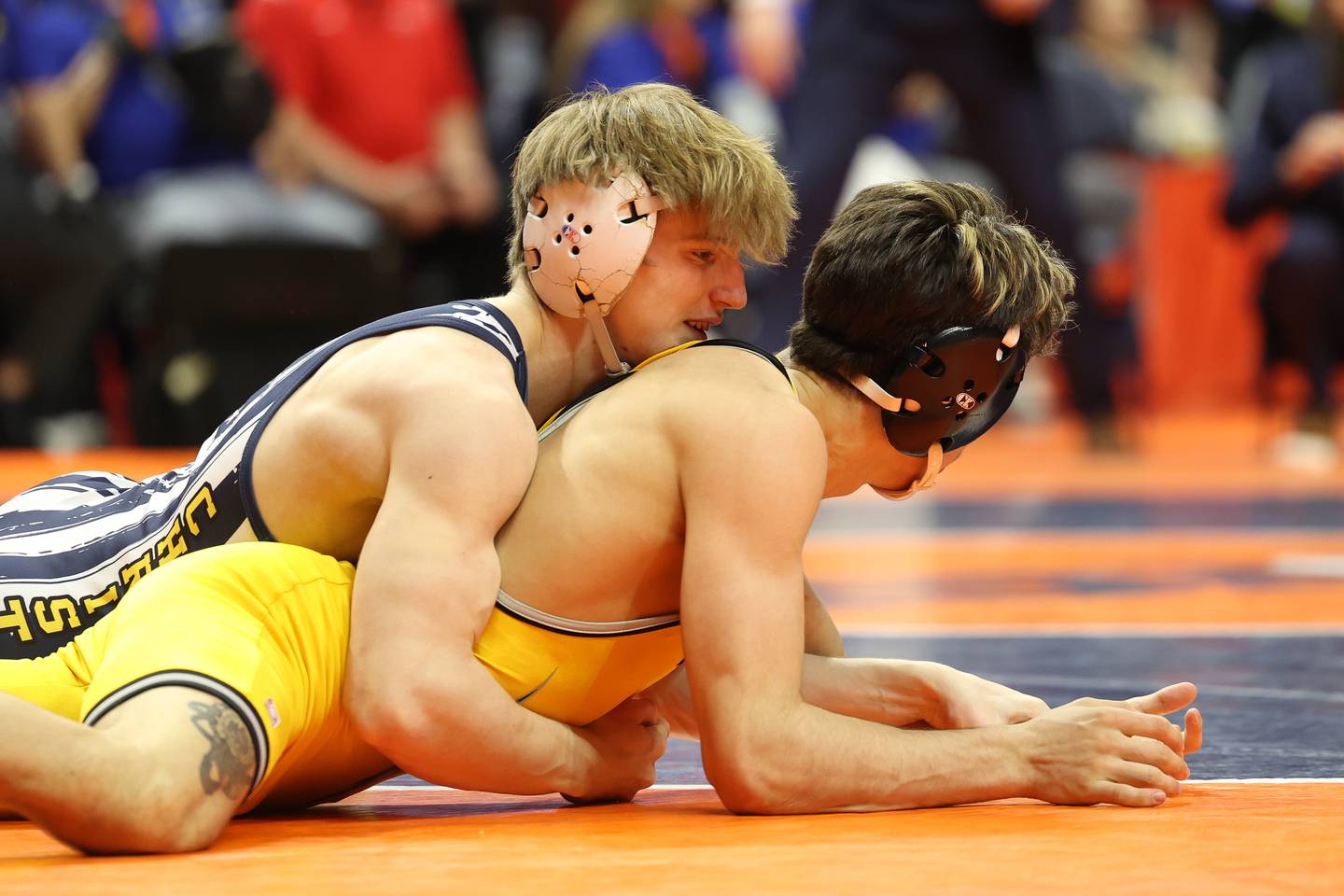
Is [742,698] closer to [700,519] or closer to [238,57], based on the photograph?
[700,519]

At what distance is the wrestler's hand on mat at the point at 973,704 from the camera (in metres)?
2.88

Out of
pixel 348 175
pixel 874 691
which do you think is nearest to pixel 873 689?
pixel 874 691

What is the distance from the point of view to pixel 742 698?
99.7 inches

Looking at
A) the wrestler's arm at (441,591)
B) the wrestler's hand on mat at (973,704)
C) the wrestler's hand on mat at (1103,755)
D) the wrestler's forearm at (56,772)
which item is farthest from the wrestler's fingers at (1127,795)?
the wrestler's forearm at (56,772)

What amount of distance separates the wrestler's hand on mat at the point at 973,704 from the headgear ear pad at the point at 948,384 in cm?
36

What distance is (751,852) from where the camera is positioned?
235 centimetres

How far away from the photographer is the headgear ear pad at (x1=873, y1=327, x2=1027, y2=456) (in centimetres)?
272

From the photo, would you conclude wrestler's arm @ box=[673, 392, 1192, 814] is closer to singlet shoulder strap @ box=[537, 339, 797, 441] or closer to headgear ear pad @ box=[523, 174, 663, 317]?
singlet shoulder strap @ box=[537, 339, 797, 441]

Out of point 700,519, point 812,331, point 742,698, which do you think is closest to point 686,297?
point 812,331

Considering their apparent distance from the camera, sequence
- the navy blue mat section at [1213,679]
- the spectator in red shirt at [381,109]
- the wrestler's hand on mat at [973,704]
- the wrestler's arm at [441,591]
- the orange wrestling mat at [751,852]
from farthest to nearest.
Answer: the spectator in red shirt at [381,109]
the navy blue mat section at [1213,679]
the wrestler's hand on mat at [973,704]
the wrestler's arm at [441,591]
the orange wrestling mat at [751,852]

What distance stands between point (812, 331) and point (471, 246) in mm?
7345

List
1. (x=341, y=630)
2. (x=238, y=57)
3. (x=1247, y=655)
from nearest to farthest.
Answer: (x=341, y=630) < (x=1247, y=655) < (x=238, y=57)

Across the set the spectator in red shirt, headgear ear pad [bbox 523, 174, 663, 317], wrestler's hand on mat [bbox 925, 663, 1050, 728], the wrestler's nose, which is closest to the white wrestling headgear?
headgear ear pad [bbox 523, 174, 663, 317]

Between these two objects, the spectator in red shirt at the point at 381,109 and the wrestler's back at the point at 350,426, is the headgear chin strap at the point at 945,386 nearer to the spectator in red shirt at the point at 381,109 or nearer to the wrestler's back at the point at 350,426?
the wrestler's back at the point at 350,426
